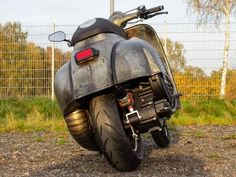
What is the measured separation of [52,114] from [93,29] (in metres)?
5.20

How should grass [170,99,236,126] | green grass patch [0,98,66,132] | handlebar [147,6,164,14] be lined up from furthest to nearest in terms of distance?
1. grass [170,99,236,126]
2. green grass patch [0,98,66,132]
3. handlebar [147,6,164,14]

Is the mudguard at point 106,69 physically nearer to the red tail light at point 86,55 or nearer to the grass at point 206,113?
the red tail light at point 86,55

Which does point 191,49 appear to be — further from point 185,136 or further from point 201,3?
point 185,136

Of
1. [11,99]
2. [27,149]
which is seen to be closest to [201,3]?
[11,99]

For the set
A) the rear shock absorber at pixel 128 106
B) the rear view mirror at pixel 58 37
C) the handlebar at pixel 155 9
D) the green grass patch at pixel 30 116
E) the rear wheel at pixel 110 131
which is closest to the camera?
the rear wheel at pixel 110 131

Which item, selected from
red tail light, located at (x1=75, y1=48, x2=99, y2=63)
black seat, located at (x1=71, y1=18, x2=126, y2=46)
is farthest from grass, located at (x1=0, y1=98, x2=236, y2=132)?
red tail light, located at (x1=75, y1=48, x2=99, y2=63)

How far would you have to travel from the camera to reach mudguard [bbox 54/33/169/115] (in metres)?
4.30

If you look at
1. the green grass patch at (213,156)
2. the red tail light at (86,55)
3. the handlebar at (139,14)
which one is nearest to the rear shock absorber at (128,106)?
the red tail light at (86,55)

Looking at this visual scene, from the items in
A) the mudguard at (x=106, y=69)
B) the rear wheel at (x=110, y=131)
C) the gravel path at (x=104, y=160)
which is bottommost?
the gravel path at (x=104, y=160)

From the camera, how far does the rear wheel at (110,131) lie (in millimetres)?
4246

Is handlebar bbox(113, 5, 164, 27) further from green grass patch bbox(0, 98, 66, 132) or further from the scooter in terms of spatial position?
green grass patch bbox(0, 98, 66, 132)

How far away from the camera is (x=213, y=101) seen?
1050cm

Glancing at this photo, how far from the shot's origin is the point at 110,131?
4238 mm

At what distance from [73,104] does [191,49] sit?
758 centimetres
